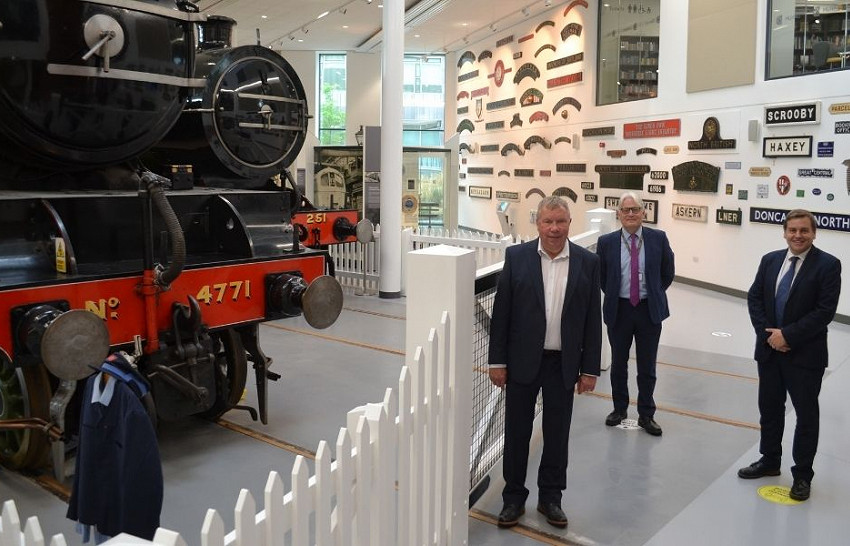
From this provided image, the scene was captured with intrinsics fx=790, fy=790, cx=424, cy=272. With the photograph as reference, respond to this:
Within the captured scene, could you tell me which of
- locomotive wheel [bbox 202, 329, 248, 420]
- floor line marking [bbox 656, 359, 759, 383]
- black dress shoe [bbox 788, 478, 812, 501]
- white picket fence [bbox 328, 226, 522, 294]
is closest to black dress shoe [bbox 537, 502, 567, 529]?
black dress shoe [bbox 788, 478, 812, 501]

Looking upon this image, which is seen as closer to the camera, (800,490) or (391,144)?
(800,490)

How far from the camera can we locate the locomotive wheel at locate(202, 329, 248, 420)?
17.9 ft

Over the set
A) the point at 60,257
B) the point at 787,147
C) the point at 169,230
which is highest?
the point at 787,147

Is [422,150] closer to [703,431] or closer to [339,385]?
[339,385]

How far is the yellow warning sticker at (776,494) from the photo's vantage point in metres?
4.24

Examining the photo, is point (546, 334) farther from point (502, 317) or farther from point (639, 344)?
point (639, 344)

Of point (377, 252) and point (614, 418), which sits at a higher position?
point (377, 252)

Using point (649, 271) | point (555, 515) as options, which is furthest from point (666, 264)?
point (555, 515)

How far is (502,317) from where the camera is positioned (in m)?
3.77

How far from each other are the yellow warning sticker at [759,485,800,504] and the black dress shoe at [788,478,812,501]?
0.03 metres

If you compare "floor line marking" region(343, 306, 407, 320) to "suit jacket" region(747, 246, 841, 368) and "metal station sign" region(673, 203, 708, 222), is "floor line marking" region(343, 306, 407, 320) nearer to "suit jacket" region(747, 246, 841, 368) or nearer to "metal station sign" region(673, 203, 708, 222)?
"metal station sign" region(673, 203, 708, 222)

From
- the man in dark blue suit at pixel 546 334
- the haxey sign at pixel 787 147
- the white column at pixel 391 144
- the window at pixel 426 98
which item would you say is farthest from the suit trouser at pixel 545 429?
the window at pixel 426 98

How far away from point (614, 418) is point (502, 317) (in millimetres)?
2087

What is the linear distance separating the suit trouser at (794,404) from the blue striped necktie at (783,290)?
0.22 meters
